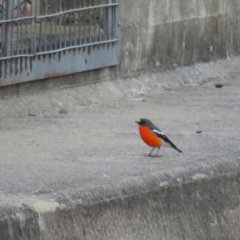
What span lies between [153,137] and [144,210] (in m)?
1.43

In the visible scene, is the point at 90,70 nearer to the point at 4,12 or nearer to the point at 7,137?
the point at 4,12

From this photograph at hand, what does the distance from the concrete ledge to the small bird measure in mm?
674

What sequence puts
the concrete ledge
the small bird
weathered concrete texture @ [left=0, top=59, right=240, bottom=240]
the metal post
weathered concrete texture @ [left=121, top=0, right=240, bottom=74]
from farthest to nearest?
1. weathered concrete texture @ [left=121, top=0, right=240, bottom=74]
2. the metal post
3. the small bird
4. weathered concrete texture @ [left=0, top=59, right=240, bottom=240]
5. the concrete ledge

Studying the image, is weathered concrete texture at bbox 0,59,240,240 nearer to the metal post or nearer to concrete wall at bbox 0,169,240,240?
concrete wall at bbox 0,169,240,240

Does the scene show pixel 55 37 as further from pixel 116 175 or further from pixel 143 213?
pixel 143 213

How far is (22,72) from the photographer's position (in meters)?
9.31

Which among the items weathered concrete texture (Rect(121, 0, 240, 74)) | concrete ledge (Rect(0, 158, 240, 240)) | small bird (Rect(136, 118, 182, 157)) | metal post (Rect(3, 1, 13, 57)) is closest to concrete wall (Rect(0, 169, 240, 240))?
concrete ledge (Rect(0, 158, 240, 240))

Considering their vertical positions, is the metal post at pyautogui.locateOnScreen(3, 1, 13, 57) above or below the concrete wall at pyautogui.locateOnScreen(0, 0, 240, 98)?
above

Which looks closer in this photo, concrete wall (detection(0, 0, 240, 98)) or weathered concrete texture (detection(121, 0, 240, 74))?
concrete wall (detection(0, 0, 240, 98))

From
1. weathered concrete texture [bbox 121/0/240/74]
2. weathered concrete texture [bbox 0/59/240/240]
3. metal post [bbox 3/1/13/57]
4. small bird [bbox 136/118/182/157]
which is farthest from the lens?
weathered concrete texture [bbox 121/0/240/74]

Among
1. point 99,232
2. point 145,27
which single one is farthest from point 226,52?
point 99,232

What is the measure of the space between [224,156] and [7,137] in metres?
1.73

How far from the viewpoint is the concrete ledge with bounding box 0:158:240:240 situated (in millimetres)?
5827

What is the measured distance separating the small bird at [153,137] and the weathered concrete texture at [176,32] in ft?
8.49
